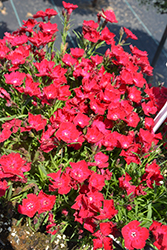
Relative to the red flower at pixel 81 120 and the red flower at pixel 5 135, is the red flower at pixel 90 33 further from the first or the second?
the red flower at pixel 5 135

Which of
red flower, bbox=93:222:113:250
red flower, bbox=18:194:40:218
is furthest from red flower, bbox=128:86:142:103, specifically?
red flower, bbox=18:194:40:218

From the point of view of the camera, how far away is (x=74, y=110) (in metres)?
1.72

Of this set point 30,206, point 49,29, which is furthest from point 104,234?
point 49,29

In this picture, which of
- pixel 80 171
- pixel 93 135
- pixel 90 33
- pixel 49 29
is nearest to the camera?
pixel 80 171

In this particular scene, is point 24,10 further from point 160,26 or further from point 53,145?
point 53,145

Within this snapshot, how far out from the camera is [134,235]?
1.39m

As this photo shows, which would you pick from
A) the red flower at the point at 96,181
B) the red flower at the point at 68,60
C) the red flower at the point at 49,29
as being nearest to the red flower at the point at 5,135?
the red flower at the point at 96,181

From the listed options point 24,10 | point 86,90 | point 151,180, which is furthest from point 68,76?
point 24,10

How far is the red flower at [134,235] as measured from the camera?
1365mm

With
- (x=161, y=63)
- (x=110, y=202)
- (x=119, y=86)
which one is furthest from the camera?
(x=161, y=63)

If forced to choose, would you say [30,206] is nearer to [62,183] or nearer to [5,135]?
[62,183]

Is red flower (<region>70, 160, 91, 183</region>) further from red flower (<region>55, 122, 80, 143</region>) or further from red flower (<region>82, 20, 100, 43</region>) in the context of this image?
red flower (<region>82, 20, 100, 43</region>)

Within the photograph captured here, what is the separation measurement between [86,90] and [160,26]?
3.63 m

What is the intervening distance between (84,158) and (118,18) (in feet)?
12.1
